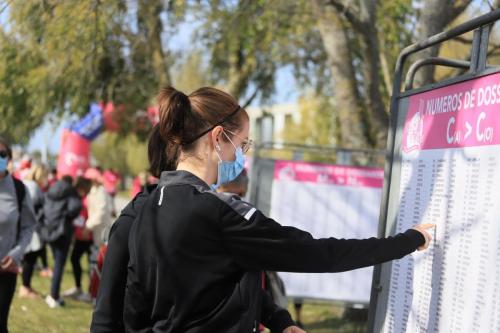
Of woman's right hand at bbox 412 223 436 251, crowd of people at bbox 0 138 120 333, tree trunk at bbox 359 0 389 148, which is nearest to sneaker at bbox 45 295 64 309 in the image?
crowd of people at bbox 0 138 120 333

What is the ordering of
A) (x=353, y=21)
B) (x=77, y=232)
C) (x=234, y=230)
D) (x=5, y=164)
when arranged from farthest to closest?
(x=77, y=232)
(x=353, y=21)
(x=5, y=164)
(x=234, y=230)

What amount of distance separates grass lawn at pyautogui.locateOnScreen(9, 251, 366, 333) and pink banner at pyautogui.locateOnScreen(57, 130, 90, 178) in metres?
7.15

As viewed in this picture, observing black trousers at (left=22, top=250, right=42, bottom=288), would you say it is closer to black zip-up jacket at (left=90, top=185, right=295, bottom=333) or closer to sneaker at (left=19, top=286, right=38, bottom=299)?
sneaker at (left=19, top=286, right=38, bottom=299)

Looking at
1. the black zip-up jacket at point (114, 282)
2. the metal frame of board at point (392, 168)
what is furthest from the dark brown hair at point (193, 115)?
the metal frame of board at point (392, 168)

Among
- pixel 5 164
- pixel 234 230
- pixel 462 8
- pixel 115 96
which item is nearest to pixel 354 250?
pixel 234 230

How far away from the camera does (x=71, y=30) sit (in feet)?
22.2

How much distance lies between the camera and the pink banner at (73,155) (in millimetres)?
17453

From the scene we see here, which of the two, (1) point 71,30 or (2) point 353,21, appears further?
(2) point 353,21

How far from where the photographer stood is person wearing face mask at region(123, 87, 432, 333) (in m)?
2.33

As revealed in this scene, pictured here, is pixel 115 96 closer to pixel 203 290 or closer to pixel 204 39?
pixel 204 39

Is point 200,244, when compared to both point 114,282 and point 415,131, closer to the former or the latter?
point 114,282

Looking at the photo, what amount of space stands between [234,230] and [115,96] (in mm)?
14611

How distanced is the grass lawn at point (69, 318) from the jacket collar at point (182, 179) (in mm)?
5679

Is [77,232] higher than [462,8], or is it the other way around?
[462,8]
